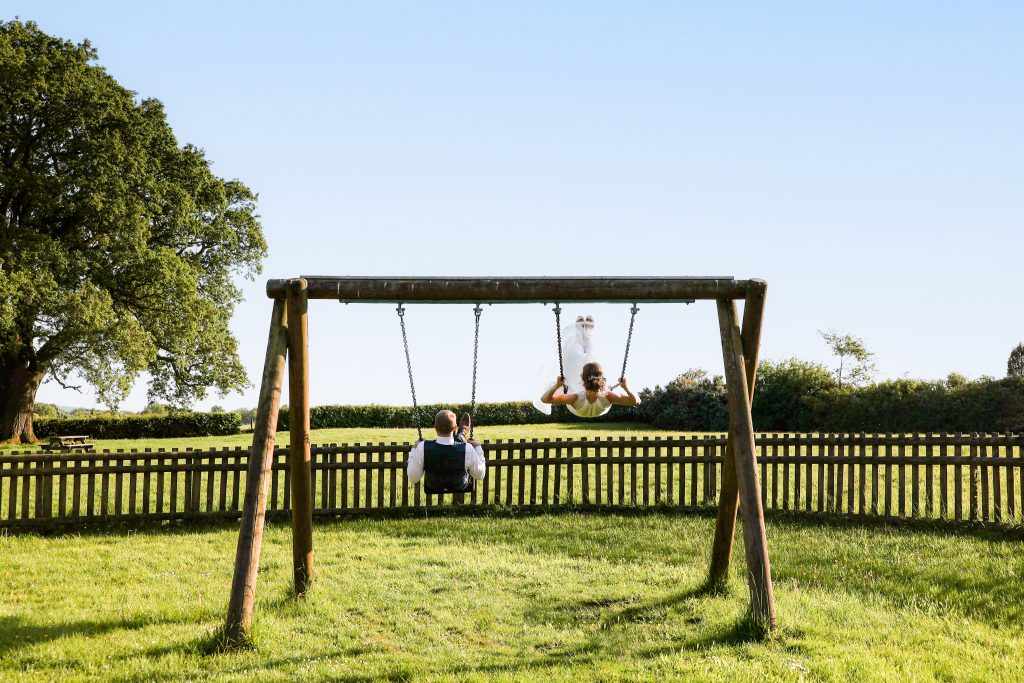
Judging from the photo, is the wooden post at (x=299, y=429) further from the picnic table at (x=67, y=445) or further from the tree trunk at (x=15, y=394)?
the tree trunk at (x=15, y=394)

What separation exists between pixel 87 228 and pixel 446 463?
25279 mm

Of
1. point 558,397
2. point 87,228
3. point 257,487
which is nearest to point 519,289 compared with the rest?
point 558,397

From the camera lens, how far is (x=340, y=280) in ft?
24.2

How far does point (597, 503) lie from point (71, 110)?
23302 mm

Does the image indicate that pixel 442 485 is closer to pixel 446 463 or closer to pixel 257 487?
pixel 446 463

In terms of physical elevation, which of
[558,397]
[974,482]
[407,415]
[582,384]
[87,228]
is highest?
[87,228]

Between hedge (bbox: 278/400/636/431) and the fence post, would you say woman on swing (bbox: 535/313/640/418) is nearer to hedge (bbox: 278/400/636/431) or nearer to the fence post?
the fence post

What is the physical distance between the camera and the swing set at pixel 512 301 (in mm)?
6883

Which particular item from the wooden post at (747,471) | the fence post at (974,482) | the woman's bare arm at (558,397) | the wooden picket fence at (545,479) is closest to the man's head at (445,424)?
the woman's bare arm at (558,397)

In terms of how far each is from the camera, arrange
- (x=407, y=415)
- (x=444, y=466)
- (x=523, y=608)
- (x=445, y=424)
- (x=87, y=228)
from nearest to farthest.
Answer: (x=523, y=608) < (x=444, y=466) < (x=445, y=424) < (x=87, y=228) < (x=407, y=415)

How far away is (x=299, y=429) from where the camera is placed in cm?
748

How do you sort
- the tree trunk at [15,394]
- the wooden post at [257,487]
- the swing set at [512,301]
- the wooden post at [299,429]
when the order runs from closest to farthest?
the wooden post at [257,487] < the swing set at [512,301] < the wooden post at [299,429] < the tree trunk at [15,394]

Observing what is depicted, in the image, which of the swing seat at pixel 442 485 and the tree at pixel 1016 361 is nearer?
the swing seat at pixel 442 485

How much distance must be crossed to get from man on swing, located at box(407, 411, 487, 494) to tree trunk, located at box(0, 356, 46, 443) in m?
27.6
